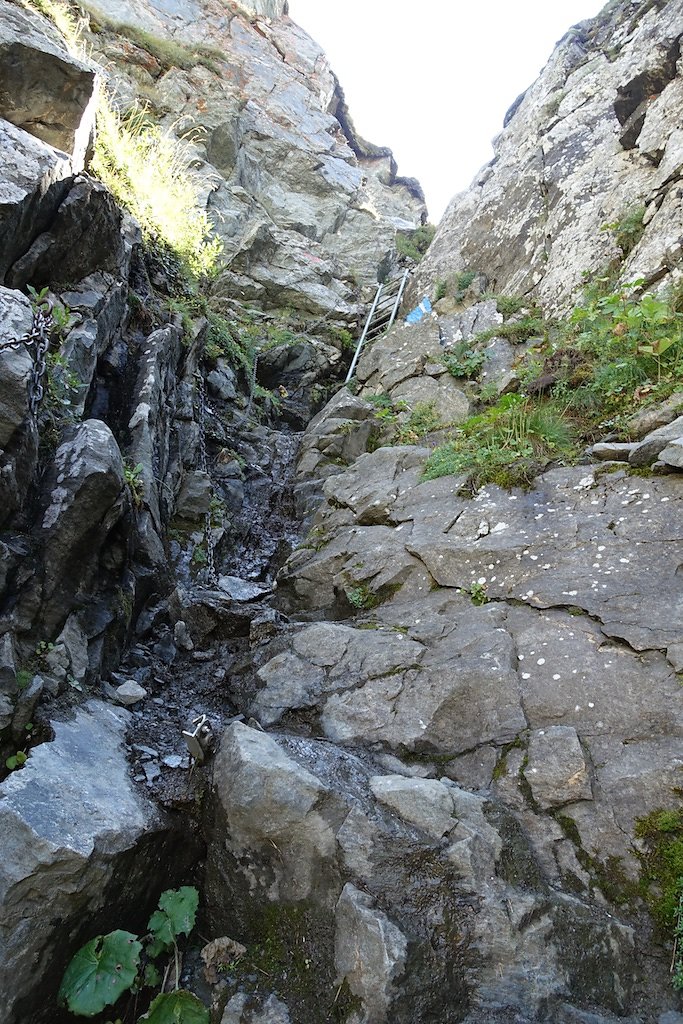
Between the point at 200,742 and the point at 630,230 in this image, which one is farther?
the point at 630,230

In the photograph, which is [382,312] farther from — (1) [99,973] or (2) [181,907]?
(1) [99,973]

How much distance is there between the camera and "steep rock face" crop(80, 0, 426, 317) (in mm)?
15547

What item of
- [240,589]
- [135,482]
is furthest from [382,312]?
[135,482]

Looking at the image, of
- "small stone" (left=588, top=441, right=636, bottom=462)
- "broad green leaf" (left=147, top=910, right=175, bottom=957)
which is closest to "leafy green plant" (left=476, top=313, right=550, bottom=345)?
"small stone" (left=588, top=441, right=636, bottom=462)

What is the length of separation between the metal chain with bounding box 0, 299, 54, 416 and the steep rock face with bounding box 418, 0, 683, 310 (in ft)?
23.8

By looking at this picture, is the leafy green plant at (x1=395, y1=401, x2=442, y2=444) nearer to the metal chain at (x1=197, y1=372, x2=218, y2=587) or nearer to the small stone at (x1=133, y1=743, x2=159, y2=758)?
the metal chain at (x1=197, y1=372, x2=218, y2=587)

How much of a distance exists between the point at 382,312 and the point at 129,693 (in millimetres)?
12428

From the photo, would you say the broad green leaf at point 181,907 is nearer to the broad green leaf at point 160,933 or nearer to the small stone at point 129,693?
the broad green leaf at point 160,933

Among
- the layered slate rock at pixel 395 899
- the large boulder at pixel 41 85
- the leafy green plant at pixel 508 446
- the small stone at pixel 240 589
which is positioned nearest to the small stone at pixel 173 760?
the layered slate rock at pixel 395 899

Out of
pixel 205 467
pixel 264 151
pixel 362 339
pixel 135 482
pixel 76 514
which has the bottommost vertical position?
pixel 76 514

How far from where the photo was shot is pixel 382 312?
14.3 m

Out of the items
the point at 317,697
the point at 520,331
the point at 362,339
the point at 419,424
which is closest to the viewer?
the point at 317,697

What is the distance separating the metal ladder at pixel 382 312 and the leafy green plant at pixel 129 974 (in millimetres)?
10905

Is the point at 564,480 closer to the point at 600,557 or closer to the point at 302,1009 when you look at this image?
the point at 600,557
